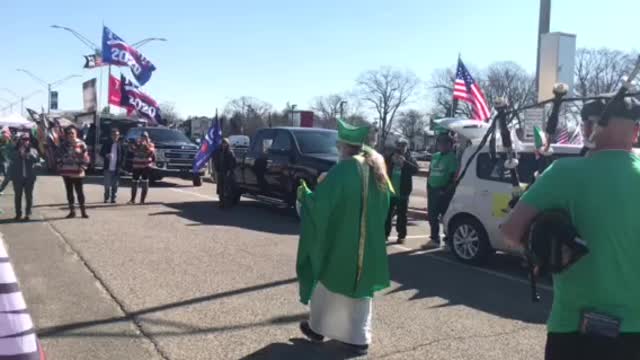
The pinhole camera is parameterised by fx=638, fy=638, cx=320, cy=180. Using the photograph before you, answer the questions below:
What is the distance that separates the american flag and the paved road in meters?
4.87

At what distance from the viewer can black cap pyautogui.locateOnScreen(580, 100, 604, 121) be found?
2.65 meters

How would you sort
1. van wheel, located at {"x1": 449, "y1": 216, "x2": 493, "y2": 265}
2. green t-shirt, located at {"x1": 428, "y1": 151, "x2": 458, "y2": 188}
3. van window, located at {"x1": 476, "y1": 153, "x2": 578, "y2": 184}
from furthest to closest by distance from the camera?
green t-shirt, located at {"x1": 428, "y1": 151, "x2": 458, "y2": 188} < van wheel, located at {"x1": 449, "y1": 216, "x2": 493, "y2": 265} < van window, located at {"x1": 476, "y1": 153, "x2": 578, "y2": 184}

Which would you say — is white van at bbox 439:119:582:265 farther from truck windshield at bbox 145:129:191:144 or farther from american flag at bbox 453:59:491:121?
truck windshield at bbox 145:129:191:144

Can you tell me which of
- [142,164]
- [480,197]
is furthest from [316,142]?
[480,197]

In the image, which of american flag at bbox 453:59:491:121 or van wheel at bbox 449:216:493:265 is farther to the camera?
american flag at bbox 453:59:491:121

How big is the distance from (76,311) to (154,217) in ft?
22.4

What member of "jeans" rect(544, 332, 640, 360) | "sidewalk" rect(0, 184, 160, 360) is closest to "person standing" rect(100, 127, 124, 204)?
"sidewalk" rect(0, 184, 160, 360)

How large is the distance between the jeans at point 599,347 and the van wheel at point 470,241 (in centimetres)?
612

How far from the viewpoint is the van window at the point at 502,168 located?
8117mm

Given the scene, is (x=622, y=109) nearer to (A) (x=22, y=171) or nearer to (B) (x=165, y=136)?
(A) (x=22, y=171)

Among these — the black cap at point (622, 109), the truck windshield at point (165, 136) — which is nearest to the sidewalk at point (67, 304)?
the black cap at point (622, 109)

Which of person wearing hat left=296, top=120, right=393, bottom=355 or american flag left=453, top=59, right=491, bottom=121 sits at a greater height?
american flag left=453, top=59, right=491, bottom=121

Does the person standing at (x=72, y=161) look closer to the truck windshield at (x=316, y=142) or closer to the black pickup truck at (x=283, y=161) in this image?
the black pickup truck at (x=283, y=161)

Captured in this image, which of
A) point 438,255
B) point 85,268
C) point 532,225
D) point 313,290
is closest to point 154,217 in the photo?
point 85,268
